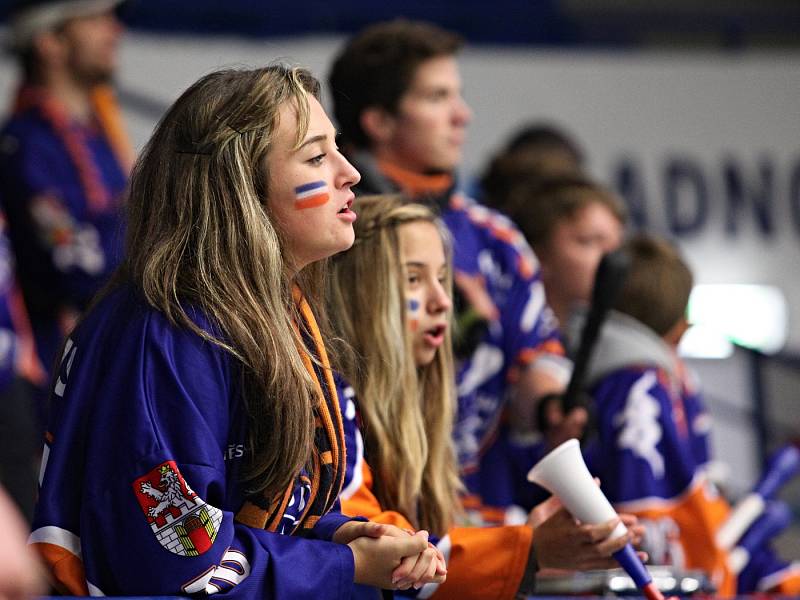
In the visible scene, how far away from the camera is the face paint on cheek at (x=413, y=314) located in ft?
7.89

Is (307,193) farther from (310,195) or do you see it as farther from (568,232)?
(568,232)

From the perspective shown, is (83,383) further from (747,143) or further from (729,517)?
(747,143)

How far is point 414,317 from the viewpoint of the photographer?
2418 mm

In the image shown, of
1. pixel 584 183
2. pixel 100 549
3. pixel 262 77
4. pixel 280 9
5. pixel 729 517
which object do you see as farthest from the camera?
pixel 280 9

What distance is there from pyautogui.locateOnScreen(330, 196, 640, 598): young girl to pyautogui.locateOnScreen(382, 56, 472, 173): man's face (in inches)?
29.8

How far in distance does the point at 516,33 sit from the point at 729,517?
147 inches

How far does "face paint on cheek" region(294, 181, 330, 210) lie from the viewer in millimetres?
1973

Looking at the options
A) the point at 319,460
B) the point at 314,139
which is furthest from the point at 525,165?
the point at 319,460

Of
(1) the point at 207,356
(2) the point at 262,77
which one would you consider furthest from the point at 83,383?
(2) the point at 262,77

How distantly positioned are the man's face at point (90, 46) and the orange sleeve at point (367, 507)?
7.55ft

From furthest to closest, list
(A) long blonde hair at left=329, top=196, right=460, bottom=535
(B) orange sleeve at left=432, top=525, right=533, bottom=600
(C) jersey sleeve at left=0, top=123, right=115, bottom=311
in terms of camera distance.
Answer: (C) jersey sleeve at left=0, top=123, right=115, bottom=311 → (A) long blonde hair at left=329, top=196, right=460, bottom=535 → (B) orange sleeve at left=432, top=525, right=533, bottom=600

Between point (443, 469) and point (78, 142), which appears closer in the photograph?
point (443, 469)

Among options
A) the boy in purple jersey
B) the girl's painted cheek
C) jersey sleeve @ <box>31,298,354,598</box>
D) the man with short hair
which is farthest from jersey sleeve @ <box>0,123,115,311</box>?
jersey sleeve @ <box>31,298,354,598</box>

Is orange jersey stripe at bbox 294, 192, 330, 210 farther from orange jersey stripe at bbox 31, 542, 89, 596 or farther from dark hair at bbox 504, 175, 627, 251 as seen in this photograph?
dark hair at bbox 504, 175, 627, 251
